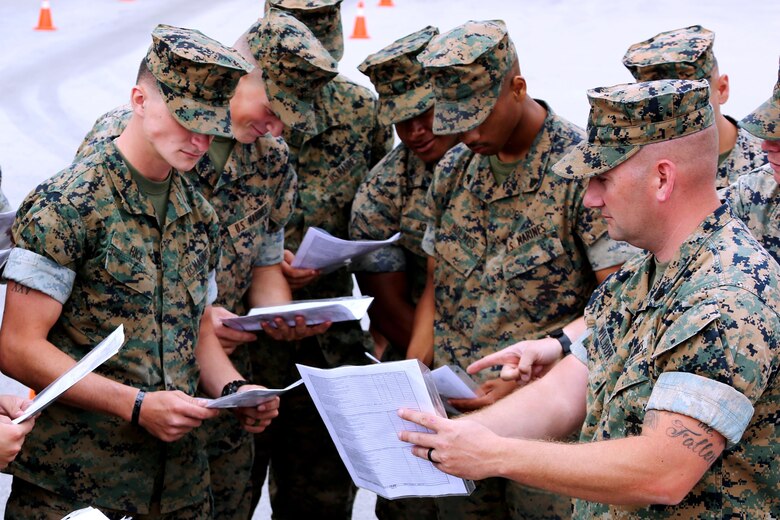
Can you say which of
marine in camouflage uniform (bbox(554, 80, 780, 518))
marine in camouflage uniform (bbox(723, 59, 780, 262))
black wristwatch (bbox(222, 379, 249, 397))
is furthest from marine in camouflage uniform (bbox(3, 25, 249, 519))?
marine in camouflage uniform (bbox(723, 59, 780, 262))

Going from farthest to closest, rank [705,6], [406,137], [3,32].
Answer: [705,6] → [3,32] → [406,137]

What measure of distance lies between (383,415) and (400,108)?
1728 mm

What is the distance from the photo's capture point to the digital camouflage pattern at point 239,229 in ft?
12.6

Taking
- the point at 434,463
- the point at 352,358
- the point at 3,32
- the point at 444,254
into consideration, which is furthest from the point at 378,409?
the point at 3,32

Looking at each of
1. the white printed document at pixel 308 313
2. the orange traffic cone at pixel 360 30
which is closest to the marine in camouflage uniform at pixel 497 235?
the white printed document at pixel 308 313

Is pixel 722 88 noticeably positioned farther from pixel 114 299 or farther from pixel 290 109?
pixel 114 299

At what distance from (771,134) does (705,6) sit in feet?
36.8

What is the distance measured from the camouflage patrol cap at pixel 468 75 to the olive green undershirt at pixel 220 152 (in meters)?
0.73

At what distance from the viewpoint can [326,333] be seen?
4504 mm

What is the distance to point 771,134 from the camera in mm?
3234

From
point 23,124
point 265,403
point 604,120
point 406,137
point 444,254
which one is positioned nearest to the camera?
point 604,120

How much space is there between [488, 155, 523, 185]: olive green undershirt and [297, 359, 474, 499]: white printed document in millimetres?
1182

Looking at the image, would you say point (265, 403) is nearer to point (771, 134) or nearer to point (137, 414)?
point (137, 414)

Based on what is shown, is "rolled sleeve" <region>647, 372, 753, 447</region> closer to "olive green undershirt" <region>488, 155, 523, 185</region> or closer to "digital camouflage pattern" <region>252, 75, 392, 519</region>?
"olive green undershirt" <region>488, 155, 523, 185</region>
